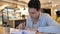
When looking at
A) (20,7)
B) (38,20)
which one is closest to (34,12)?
(38,20)

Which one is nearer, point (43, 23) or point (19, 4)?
point (43, 23)

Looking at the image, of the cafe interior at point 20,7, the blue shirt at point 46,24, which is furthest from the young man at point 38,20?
the cafe interior at point 20,7

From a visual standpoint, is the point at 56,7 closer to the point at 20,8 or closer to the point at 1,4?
the point at 20,8

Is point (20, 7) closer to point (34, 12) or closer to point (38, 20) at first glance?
point (38, 20)

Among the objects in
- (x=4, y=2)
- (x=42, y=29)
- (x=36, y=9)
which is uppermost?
(x=4, y=2)

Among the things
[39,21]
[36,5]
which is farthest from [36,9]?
[39,21]

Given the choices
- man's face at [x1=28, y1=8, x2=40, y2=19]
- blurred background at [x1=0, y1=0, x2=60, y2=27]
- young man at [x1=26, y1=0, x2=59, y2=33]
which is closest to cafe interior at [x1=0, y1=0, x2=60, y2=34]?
blurred background at [x1=0, y1=0, x2=60, y2=27]

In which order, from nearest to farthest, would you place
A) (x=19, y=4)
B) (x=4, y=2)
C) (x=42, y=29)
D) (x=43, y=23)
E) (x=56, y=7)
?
1. (x=42, y=29)
2. (x=43, y=23)
3. (x=4, y=2)
4. (x=19, y=4)
5. (x=56, y=7)

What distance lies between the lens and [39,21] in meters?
1.64

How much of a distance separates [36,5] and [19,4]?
4.43m

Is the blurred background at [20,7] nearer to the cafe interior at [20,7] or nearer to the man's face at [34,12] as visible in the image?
the cafe interior at [20,7]

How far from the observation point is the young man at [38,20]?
1420 millimetres

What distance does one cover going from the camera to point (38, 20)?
1.64 metres

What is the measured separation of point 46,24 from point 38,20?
11 centimetres
